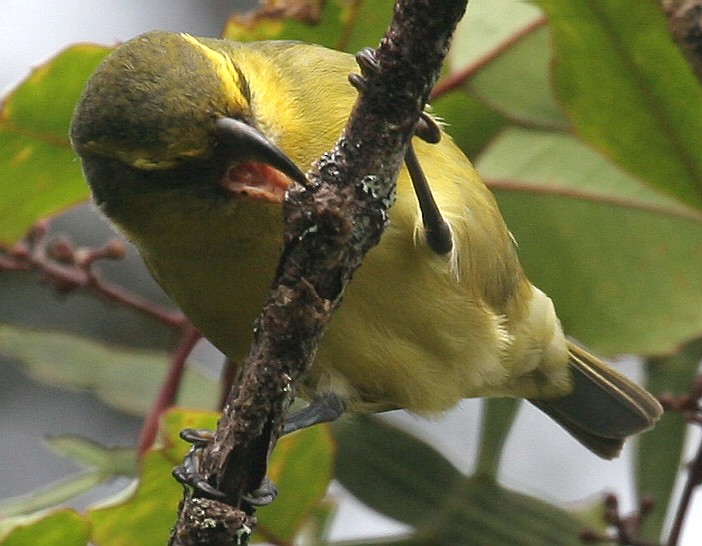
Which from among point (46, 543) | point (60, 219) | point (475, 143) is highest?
point (475, 143)

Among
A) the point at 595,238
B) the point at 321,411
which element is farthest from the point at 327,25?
the point at 321,411

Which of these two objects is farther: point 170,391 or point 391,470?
point 391,470

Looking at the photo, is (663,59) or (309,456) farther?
(663,59)

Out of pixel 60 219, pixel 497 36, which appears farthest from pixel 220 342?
pixel 60 219

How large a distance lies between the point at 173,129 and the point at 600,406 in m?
1.63

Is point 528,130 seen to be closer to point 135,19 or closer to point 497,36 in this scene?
point 497,36

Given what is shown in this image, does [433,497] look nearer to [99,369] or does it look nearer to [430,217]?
[430,217]

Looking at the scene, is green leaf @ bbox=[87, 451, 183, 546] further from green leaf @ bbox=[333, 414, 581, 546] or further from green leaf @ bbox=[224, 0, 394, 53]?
green leaf @ bbox=[224, 0, 394, 53]

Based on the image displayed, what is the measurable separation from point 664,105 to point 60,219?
3927mm

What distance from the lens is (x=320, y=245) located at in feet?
5.64

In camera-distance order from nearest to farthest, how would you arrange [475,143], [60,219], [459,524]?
[459,524] < [475,143] < [60,219]

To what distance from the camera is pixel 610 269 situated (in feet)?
10.5

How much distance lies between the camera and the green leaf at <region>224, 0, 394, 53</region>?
118 inches

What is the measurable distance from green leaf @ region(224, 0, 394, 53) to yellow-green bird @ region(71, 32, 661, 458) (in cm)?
19
